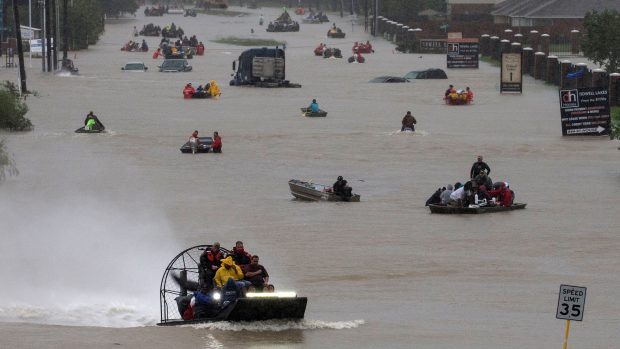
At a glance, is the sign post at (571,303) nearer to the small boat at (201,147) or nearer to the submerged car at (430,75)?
the small boat at (201,147)

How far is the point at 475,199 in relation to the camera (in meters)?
39.9

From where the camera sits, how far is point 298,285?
3028cm

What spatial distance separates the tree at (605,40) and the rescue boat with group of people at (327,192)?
40828mm

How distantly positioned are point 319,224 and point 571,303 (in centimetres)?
1844

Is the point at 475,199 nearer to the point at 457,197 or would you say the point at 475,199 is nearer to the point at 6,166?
the point at 457,197

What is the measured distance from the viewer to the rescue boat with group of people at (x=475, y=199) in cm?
3994

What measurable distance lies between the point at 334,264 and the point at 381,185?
13.9 metres

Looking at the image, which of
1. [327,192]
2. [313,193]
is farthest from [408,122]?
[313,193]

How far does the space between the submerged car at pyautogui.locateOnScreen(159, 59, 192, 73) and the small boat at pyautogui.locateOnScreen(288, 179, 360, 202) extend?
59782 mm

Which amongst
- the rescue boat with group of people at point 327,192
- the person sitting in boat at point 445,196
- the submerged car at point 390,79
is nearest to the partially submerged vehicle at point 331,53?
the submerged car at point 390,79

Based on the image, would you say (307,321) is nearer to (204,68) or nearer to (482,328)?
(482,328)

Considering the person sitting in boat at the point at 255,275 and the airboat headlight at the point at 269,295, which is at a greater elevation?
the person sitting in boat at the point at 255,275

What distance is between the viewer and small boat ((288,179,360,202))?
42.4 meters

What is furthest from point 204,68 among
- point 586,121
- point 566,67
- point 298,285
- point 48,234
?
point 298,285
